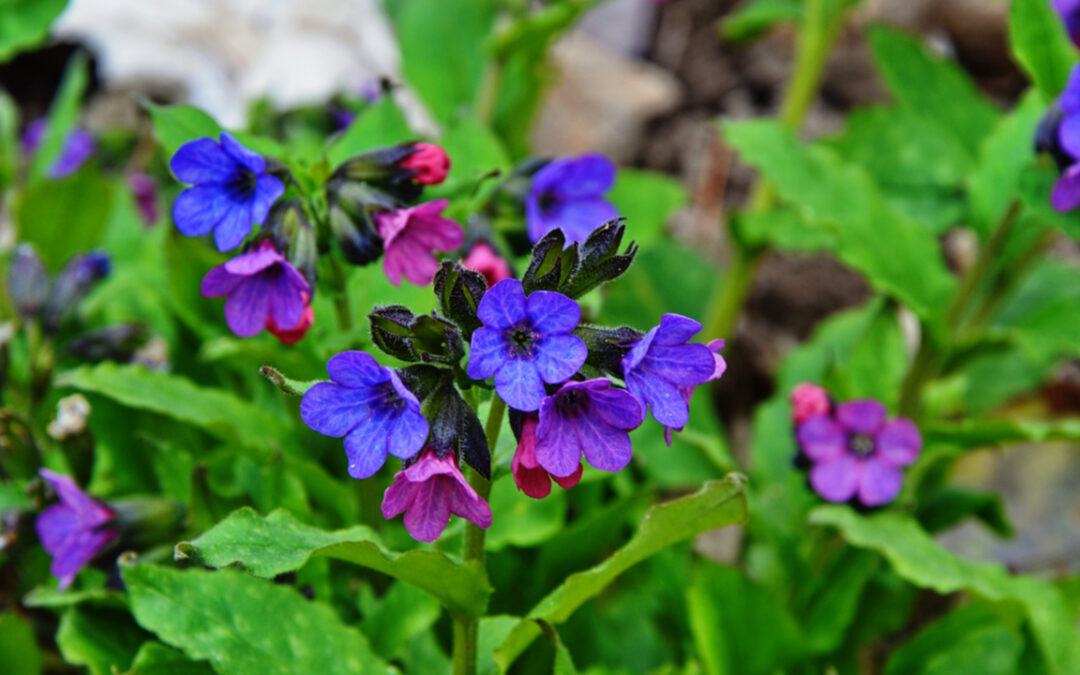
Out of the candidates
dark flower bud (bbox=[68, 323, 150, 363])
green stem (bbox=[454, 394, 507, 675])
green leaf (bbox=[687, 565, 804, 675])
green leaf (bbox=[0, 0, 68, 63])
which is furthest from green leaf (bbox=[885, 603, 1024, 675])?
green leaf (bbox=[0, 0, 68, 63])

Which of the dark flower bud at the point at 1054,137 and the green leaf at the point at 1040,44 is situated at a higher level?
the green leaf at the point at 1040,44

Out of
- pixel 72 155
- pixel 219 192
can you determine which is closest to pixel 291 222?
pixel 219 192

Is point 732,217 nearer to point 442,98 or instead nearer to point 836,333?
point 836,333

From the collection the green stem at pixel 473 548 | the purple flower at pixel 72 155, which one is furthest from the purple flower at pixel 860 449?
the purple flower at pixel 72 155

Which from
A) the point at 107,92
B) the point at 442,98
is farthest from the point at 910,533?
the point at 107,92

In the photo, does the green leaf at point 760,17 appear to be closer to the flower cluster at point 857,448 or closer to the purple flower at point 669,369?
the flower cluster at point 857,448

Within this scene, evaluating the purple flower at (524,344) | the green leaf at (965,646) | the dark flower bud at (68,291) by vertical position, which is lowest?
the green leaf at (965,646)
